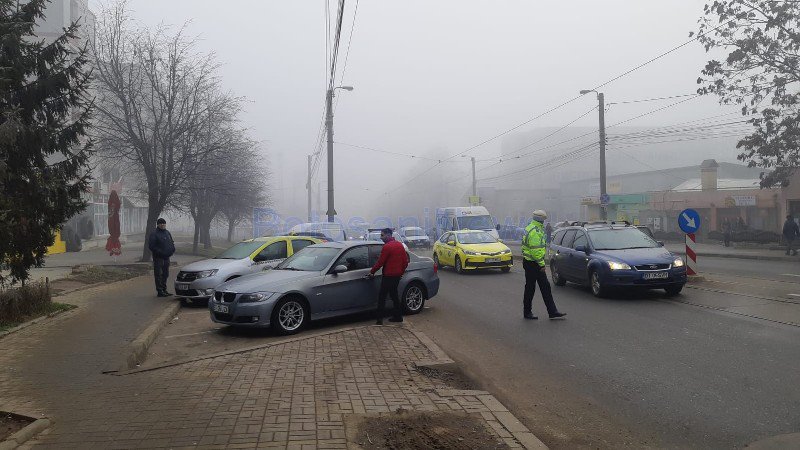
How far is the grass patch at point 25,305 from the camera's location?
9984 mm

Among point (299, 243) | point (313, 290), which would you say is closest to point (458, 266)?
point (299, 243)

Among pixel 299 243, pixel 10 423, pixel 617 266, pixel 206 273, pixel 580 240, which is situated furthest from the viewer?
pixel 299 243

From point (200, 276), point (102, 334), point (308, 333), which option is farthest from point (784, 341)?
point (200, 276)

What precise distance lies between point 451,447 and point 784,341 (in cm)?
553

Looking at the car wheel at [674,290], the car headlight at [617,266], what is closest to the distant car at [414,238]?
the car wheel at [674,290]

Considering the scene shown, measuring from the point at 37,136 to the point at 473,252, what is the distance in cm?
1243

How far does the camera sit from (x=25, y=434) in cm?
486

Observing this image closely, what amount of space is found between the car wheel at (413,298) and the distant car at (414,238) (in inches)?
1179

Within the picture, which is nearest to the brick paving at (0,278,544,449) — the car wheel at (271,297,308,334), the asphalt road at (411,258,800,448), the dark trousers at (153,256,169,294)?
the asphalt road at (411,258,800,448)

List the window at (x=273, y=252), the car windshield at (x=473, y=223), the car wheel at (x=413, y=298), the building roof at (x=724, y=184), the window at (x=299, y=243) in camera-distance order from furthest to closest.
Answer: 1. the building roof at (x=724, y=184)
2. the car windshield at (x=473, y=223)
3. the window at (x=299, y=243)
4. the window at (x=273, y=252)
5. the car wheel at (x=413, y=298)

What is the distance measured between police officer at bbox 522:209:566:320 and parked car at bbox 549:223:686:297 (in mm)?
2341

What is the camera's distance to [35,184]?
33.3 ft

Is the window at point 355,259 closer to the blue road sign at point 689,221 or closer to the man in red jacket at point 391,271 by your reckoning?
the man in red jacket at point 391,271

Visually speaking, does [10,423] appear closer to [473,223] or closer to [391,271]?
[391,271]
